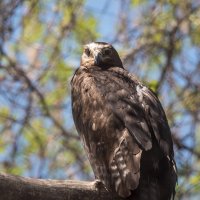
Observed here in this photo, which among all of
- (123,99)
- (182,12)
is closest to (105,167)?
(123,99)

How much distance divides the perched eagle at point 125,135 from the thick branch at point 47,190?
0.39 ft

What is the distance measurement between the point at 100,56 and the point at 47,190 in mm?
2601

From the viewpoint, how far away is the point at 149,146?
5656mm

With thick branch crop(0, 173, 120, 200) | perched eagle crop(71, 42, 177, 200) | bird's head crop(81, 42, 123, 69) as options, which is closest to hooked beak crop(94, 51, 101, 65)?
bird's head crop(81, 42, 123, 69)

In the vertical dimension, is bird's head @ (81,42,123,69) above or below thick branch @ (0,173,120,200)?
above

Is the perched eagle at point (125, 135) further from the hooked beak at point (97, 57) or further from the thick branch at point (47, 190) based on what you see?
the hooked beak at point (97, 57)

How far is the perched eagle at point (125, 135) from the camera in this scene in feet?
18.4

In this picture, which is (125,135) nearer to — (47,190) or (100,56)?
(47,190)

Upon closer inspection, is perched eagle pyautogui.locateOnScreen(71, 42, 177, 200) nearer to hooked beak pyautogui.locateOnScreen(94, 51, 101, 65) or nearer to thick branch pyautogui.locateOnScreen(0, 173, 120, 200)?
thick branch pyautogui.locateOnScreen(0, 173, 120, 200)

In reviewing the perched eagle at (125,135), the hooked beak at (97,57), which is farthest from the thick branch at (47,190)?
the hooked beak at (97,57)

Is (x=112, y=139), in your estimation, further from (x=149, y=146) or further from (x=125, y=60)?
(x=125, y=60)

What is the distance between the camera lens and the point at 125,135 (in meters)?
5.81

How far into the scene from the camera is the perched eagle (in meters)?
5.62

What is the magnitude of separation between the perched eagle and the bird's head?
0.88 meters
